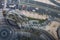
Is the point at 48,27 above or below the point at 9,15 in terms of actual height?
below

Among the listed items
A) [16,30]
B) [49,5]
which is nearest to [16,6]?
[16,30]

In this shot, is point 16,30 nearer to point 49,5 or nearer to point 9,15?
→ point 9,15

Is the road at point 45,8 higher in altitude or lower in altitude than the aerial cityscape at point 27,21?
higher

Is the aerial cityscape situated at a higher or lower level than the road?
lower

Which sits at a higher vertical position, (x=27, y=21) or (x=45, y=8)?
(x=45, y=8)

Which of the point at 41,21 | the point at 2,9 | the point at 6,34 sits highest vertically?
the point at 2,9

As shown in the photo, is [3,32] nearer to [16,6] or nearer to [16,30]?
[16,30]
